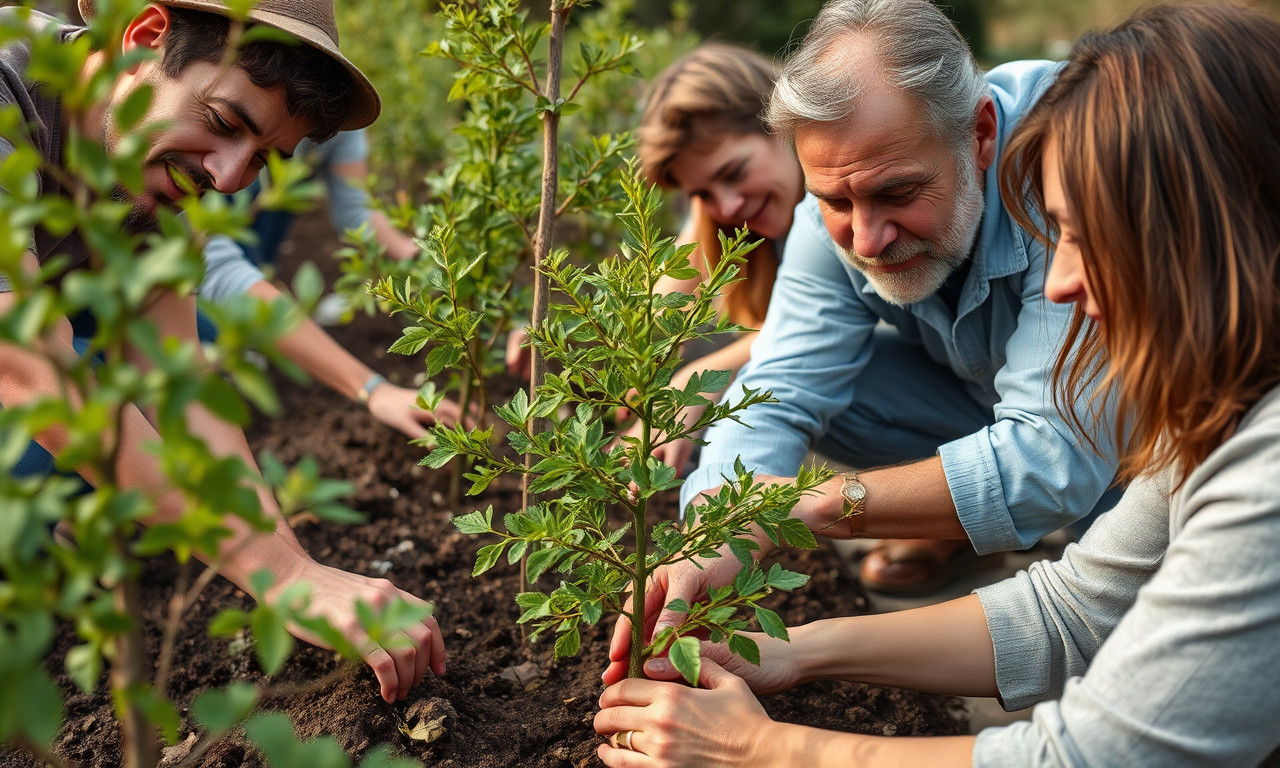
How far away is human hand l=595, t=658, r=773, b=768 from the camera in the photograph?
1651mm

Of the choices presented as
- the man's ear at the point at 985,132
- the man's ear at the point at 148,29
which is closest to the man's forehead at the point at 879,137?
the man's ear at the point at 985,132

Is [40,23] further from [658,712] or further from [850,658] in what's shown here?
[850,658]

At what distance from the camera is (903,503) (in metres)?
2.32

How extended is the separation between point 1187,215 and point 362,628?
157 centimetres

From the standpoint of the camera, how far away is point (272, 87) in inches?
89.4

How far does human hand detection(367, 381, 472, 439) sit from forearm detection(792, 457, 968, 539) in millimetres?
1355

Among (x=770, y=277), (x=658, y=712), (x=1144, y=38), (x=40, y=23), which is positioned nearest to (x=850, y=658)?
(x=658, y=712)

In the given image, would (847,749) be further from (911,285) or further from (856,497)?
(911,285)

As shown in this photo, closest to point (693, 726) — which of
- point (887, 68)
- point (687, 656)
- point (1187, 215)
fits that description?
point (687, 656)

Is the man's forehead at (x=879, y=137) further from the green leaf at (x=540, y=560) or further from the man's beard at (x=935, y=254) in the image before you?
the green leaf at (x=540, y=560)

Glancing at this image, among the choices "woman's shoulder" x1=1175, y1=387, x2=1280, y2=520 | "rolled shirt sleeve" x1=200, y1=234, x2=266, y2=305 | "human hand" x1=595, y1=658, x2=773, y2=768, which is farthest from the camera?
"rolled shirt sleeve" x1=200, y1=234, x2=266, y2=305

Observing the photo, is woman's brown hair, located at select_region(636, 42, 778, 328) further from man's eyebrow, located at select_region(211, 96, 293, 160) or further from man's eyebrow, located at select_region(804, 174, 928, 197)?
man's eyebrow, located at select_region(211, 96, 293, 160)

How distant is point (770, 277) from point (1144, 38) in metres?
2.02

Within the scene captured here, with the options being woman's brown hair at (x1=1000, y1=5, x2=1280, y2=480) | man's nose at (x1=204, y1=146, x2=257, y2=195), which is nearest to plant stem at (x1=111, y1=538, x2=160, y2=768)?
man's nose at (x1=204, y1=146, x2=257, y2=195)
